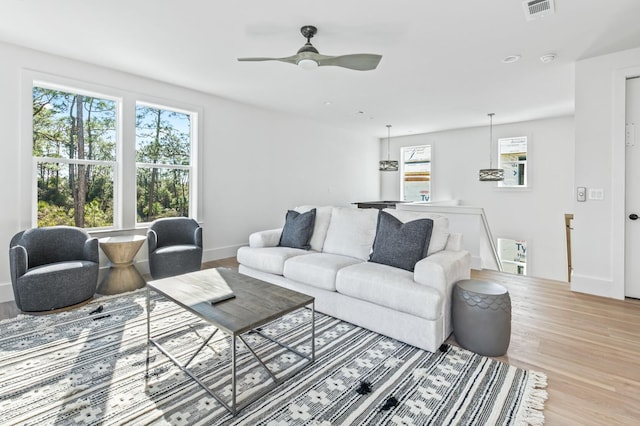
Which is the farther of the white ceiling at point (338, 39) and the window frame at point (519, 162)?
the window frame at point (519, 162)

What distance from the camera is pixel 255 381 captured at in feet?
6.21

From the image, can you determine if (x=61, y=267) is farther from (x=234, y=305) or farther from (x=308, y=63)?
(x=308, y=63)

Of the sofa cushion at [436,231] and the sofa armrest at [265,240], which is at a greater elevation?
the sofa cushion at [436,231]

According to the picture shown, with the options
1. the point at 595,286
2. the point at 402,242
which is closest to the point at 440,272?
the point at 402,242

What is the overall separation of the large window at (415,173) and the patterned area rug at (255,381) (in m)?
6.54

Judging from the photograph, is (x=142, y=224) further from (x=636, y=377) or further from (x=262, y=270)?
(x=636, y=377)

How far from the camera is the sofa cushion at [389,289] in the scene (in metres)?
2.19

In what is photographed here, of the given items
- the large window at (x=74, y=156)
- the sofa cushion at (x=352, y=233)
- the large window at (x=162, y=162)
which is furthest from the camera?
the large window at (x=162, y=162)

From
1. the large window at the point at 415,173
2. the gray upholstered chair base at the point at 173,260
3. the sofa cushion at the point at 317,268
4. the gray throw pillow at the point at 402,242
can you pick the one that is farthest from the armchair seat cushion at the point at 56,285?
the large window at the point at 415,173

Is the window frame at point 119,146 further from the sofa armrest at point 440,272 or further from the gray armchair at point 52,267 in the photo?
the sofa armrest at point 440,272

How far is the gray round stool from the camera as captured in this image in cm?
217

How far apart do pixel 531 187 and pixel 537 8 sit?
5.17m

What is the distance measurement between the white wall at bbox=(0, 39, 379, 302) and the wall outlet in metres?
3.90

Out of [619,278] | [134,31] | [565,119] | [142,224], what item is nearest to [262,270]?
[142,224]
